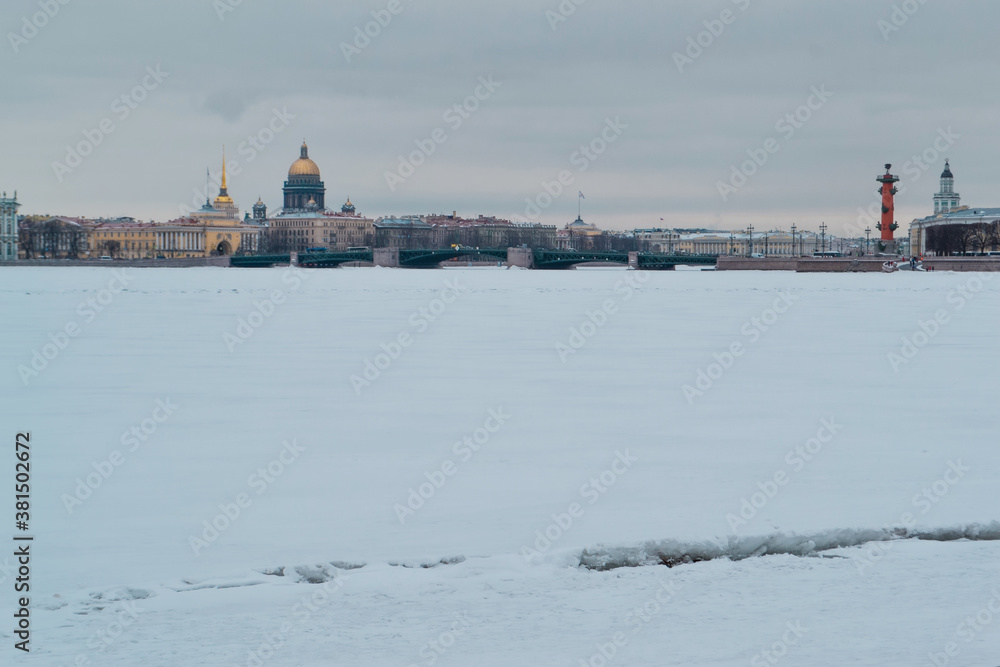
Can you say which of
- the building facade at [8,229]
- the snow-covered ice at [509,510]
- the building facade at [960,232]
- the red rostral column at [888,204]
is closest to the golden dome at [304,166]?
the building facade at [8,229]

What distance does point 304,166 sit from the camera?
115m

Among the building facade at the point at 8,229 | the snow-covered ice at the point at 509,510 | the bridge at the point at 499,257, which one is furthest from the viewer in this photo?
the building facade at the point at 8,229

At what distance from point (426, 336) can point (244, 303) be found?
27.1ft

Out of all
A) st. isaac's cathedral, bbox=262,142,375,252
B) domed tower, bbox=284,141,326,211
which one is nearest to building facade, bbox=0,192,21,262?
st. isaac's cathedral, bbox=262,142,375,252

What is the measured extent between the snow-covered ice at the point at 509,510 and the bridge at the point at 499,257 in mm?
44511

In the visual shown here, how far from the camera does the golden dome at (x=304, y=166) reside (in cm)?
11475

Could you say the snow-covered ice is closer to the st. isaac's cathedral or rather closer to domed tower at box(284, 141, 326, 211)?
the st. isaac's cathedral

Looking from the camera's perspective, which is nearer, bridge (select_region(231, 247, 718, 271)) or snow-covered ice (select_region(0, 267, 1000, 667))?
snow-covered ice (select_region(0, 267, 1000, 667))

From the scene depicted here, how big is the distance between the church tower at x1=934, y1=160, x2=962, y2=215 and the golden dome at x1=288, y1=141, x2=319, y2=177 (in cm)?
5773

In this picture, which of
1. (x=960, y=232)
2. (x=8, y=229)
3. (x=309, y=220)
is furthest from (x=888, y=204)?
(x=309, y=220)

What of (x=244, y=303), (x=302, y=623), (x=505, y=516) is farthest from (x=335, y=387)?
(x=244, y=303)

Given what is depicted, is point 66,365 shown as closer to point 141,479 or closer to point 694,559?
point 141,479

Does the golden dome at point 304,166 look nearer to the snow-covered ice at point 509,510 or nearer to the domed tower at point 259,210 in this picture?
the domed tower at point 259,210

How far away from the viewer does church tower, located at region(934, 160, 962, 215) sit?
350 ft
